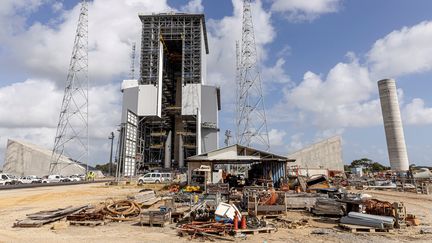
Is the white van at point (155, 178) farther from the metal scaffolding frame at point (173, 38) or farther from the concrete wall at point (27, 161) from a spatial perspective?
the concrete wall at point (27, 161)

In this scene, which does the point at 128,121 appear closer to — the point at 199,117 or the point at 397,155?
the point at 199,117

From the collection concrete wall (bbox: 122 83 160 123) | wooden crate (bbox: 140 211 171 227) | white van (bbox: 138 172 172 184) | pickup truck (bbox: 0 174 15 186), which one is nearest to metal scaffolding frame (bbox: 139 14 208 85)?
concrete wall (bbox: 122 83 160 123)

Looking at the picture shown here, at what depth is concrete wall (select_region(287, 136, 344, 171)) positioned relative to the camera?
7312cm

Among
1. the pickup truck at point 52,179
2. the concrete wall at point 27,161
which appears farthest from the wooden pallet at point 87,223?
the concrete wall at point 27,161

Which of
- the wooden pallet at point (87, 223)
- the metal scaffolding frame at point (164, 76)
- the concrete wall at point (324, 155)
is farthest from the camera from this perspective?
the concrete wall at point (324, 155)

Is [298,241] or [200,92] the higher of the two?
[200,92]

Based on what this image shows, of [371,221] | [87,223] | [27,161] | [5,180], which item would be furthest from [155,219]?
[27,161]

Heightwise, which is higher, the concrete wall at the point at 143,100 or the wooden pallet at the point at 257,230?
the concrete wall at the point at 143,100

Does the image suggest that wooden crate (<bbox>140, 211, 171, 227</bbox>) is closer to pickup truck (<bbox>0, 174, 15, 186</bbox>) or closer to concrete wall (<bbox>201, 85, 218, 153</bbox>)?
pickup truck (<bbox>0, 174, 15, 186</bbox>)

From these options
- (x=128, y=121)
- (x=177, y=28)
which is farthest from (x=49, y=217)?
(x=177, y=28)

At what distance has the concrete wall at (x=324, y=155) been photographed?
7312cm

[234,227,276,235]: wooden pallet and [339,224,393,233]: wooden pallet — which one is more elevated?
[234,227,276,235]: wooden pallet

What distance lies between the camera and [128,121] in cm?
4906

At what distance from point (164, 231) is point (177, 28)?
57142 mm
